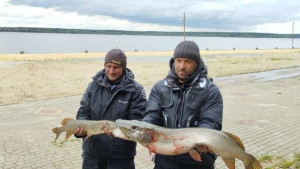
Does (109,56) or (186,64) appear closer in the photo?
(186,64)

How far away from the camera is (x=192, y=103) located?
11.1 feet

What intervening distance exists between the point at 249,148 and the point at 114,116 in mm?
4200

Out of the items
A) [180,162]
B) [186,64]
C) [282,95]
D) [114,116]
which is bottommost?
[282,95]

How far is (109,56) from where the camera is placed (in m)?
4.05

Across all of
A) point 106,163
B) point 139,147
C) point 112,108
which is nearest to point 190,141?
point 112,108

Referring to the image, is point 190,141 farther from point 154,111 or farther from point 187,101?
point 154,111

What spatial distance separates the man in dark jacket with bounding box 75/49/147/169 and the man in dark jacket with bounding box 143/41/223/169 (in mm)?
463

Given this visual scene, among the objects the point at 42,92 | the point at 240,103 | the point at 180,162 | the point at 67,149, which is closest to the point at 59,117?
the point at 67,149

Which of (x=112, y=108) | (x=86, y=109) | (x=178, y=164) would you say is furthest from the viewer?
(x=86, y=109)

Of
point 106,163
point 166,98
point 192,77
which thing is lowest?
point 106,163

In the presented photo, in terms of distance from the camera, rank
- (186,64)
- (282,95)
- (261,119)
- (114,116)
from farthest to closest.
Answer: (282,95), (261,119), (114,116), (186,64)

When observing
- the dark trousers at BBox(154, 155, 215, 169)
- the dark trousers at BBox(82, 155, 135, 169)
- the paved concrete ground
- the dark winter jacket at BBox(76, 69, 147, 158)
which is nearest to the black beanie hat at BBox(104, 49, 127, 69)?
the dark winter jacket at BBox(76, 69, 147, 158)

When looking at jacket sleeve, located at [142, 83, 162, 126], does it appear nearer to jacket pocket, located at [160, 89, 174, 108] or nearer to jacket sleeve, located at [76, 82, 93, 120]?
jacket pocket, located at [160, 89, 174, 108]

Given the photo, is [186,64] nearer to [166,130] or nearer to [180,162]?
[166,130]
